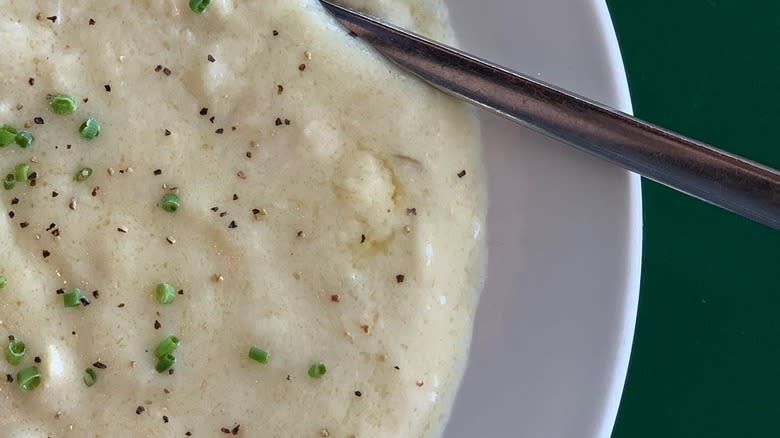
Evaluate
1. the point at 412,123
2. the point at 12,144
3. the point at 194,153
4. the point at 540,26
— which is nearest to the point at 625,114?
the point at 540,26

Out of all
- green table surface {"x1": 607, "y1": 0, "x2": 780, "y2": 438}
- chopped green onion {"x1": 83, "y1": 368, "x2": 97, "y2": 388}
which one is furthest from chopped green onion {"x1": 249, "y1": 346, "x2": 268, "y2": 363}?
green table surface {"x1": 607, "y1": 0, "x2": 780, "y2": 438}

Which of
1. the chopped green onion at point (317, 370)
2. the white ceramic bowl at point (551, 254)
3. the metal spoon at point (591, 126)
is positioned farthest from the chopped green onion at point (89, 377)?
the metal spoon at point (591, 126)

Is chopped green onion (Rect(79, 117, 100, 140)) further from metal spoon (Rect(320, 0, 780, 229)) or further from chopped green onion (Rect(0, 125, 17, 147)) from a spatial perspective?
metal spoon (Rect(320, 0, 780, 229))

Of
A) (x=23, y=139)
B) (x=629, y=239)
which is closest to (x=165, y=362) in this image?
(x=23, y=139)

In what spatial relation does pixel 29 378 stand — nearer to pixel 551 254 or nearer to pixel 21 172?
pixel 21 172

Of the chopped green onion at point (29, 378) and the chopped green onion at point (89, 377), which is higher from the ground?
the chopped green onion at point (89, 377)

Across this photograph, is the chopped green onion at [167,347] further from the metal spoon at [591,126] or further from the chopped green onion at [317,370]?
the metal spoon at [591,126]
